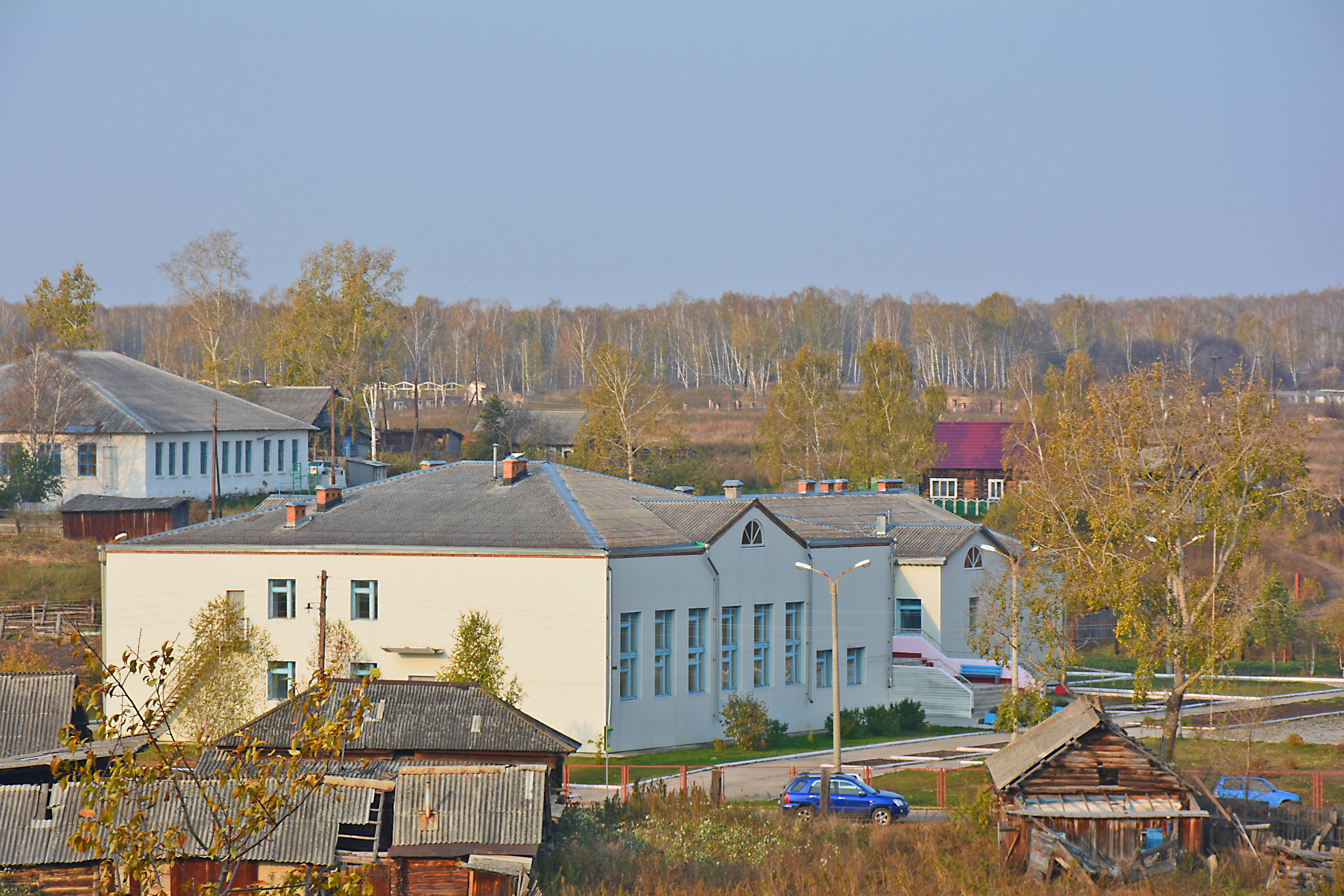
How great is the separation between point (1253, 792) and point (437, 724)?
1875cm

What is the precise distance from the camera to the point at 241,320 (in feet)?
419

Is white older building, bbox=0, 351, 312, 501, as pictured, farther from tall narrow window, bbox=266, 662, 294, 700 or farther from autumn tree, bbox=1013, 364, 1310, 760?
autumn tree, bbox=1013, 364, 1310, 760

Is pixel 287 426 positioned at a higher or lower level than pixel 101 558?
higher

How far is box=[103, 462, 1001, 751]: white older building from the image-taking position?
39625mm

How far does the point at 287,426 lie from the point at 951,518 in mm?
34854

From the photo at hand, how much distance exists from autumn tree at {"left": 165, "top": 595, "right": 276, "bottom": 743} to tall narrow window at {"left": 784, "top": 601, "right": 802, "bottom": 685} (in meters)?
16.0

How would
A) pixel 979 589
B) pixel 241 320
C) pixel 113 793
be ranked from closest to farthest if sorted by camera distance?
pixel 113 793 < pixel 979 589 < pixel 241 320

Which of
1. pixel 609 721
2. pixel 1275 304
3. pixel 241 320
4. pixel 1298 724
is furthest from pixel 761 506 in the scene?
pixel 1275 304

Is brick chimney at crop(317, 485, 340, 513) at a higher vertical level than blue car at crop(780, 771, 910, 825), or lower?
higher

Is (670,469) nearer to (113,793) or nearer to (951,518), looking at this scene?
(951,518)

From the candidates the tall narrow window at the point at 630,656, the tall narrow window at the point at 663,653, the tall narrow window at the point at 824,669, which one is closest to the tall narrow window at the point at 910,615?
the tall narrow window at the point at 824,669

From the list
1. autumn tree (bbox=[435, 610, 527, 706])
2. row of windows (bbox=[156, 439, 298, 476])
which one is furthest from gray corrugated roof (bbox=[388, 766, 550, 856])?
row of windows (bbox=[156, 439, 298, 476])

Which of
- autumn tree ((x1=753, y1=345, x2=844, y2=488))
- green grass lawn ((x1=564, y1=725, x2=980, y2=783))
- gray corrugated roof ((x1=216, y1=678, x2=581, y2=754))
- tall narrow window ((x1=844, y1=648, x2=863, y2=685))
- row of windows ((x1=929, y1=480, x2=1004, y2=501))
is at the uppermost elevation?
autumn tree ((x1=753, y1=345, x2=844, y2=488))

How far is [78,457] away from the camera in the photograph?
61.4 metres
